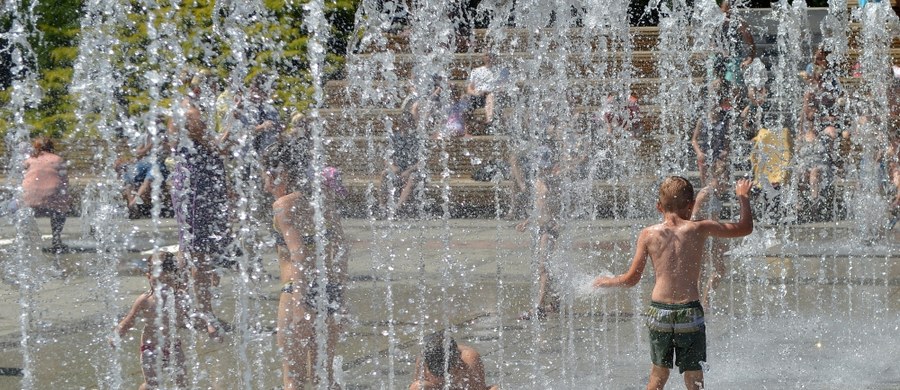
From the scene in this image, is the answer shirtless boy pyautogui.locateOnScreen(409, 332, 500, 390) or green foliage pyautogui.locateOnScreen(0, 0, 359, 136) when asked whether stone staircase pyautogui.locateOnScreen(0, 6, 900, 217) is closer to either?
green foliage pyautogui.locateOnScreen(0, 0, 359, 136)

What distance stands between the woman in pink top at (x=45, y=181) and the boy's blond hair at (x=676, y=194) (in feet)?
23.5

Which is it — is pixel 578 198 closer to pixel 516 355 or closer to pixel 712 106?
pixel 712 106

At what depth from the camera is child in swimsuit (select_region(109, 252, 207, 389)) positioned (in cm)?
545

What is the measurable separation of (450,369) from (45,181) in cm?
721

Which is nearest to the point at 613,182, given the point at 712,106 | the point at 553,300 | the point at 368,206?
the point at 712,106

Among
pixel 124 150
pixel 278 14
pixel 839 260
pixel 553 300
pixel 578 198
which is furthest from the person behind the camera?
pixel 278 14

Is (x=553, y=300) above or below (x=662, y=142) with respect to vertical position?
below

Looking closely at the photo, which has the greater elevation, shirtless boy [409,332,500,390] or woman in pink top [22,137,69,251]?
woman in pink top [22,137,69,251]

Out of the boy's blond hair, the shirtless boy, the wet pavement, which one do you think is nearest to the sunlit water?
the wet pavement

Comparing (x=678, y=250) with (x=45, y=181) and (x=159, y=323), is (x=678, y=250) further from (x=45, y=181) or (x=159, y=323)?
(x=45, y=181)

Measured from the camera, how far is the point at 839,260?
10.3 metres

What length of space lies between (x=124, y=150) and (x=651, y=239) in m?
13.1

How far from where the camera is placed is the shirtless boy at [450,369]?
4812 millimetres

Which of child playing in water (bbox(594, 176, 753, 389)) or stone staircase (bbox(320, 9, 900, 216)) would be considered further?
stone staircase (bbox(320, 9, 900, 216))
